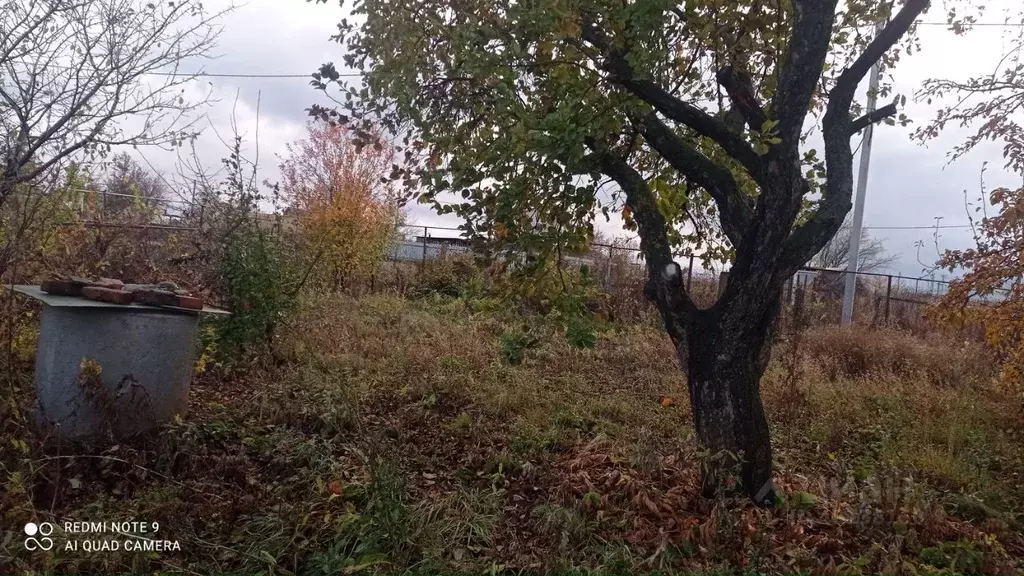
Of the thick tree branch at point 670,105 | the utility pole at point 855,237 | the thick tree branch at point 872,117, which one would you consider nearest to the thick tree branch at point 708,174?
the thick tree branch at point 670,105

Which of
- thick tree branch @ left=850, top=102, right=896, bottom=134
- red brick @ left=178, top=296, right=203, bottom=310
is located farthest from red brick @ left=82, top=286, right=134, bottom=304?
thick tree branch @ left=850, top=102, right=896, bottom=134

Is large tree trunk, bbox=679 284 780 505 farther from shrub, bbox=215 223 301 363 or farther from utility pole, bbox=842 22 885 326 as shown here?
utility pole, bbox=842 22 885 326

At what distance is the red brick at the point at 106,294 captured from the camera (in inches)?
172

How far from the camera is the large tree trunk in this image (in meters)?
4.04

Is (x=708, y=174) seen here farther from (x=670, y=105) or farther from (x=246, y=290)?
(x=246, y=290)

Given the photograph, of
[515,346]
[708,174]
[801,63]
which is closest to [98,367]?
[515,346]

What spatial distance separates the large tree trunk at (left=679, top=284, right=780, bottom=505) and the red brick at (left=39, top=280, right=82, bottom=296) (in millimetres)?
4447

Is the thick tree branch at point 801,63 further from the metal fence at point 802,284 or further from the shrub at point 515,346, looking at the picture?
the metal fence at point 802,284

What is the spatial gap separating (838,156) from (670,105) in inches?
45.0

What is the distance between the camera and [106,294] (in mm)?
4391

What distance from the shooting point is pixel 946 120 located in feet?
21.2

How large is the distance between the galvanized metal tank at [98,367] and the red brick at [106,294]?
2.3 inches

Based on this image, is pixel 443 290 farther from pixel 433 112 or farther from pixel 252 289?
pixel 433 112

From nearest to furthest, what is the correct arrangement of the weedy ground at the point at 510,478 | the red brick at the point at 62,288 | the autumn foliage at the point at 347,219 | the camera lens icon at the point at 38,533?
the camera lens icon at the point at 38,533 < the weedy ground at the point at 510,478 < the red brick at the point at 62,288 < the autumn foliage at the point at 347,219
